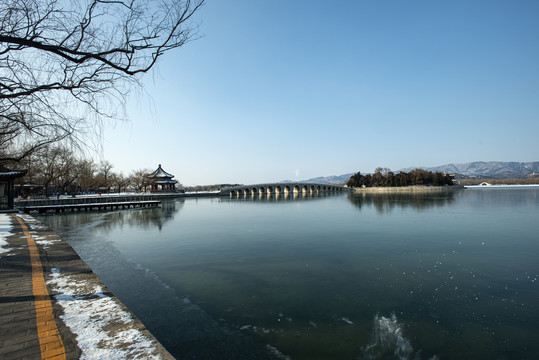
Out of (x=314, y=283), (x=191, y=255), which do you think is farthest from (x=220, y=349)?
(x=191, y=255)

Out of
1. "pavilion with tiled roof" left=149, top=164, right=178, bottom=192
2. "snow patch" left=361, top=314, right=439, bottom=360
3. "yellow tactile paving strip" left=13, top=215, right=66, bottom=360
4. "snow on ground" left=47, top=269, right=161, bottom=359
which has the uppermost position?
"pavilion with tiled roof" left=149, top=164, right=178, bottom=192

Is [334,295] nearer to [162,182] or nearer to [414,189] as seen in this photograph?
[162,182]

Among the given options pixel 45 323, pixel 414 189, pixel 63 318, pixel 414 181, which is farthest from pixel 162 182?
pixel 414 181

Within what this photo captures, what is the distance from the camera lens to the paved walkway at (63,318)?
11.0 ft

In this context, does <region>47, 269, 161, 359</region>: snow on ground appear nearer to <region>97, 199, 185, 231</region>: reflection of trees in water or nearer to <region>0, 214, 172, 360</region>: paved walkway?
<region>0, 214, 172, 360</region>: paved walkway

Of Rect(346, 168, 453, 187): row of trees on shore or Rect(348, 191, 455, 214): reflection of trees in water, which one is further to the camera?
Rect(346, 168, 453, 187): row of trees on shore

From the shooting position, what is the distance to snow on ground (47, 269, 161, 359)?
338 cm

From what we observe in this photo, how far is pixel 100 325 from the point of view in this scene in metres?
4.04

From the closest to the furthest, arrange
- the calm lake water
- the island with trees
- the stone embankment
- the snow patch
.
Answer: the snow patch → the calm lake water → the stone embankment → the island with trees

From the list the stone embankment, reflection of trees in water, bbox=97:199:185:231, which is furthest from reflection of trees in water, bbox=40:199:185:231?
the stone embankment

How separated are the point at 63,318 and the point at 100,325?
621 millimetres

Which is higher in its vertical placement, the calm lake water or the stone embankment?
the calm lake water

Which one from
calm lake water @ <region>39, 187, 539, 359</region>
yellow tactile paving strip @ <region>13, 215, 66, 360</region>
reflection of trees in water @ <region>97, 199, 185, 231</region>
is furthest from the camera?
reflection of trees in water @ <region>97, 199, 185, 231</region>

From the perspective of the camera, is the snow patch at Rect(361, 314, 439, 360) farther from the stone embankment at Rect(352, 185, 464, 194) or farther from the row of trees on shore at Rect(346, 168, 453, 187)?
the row of trees on shore at Rect(346, 168, 453, 187)
